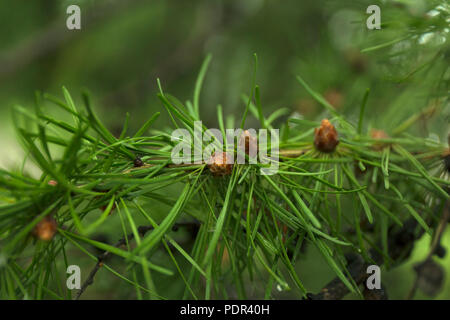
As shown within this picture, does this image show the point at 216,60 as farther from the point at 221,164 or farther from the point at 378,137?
the point at 221,164

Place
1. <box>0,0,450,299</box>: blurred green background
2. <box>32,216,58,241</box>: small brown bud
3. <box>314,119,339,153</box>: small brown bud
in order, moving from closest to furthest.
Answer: <box>32,216,58,241</box>: small brown bud → <box>314,119,339,153</box>: small brown bud → <box>0,0,450,299</box>: blurred green background

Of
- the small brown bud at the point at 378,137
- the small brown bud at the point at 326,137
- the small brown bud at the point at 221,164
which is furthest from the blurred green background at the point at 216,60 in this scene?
the small brown bud at the point at 221,164

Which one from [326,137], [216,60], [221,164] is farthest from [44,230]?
[216,60]

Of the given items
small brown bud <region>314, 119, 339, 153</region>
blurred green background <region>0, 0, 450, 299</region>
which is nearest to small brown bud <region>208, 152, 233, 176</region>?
small brown bud <region>314, 119, 339, 153</region>

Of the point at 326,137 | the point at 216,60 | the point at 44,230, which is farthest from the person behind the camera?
the point at 216,60

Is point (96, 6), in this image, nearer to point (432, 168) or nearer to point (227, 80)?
point (227, 80)

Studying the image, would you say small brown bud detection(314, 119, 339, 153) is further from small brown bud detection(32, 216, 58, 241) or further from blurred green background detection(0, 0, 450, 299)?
small brown bud detection(32, 216, 58, 241)

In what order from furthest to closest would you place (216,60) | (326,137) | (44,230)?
(216,60)
(326,137)
(44,230)

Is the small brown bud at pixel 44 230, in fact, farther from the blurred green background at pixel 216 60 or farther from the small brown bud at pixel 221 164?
the blurred green background at pixel 216 60
